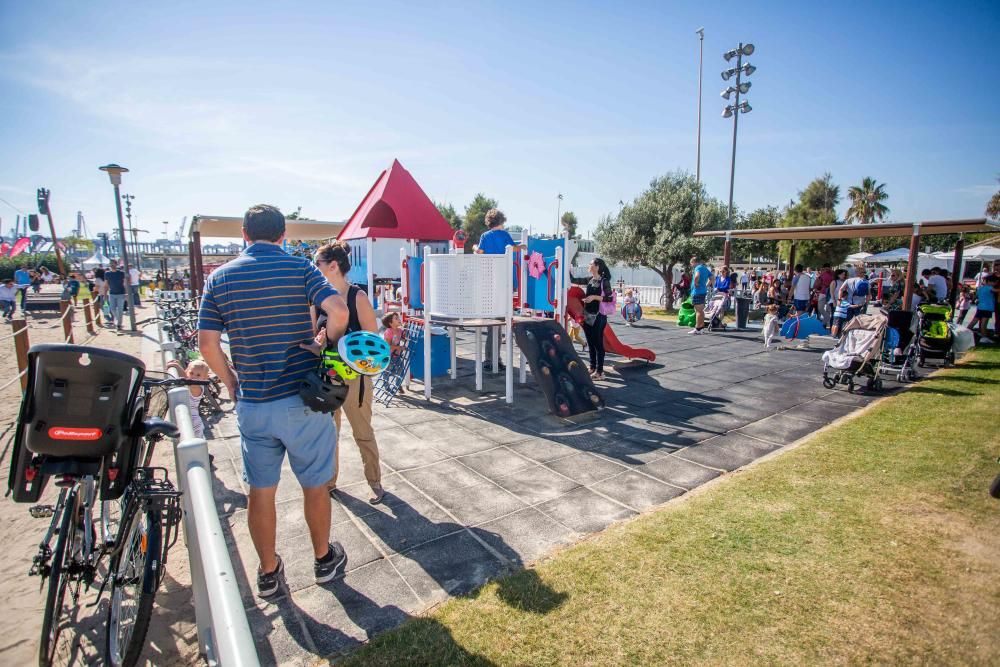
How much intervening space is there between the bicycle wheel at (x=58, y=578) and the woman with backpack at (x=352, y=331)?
1.30 meters

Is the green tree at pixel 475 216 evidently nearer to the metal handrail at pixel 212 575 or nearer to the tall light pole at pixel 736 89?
the tall light pole at pixel 736 89

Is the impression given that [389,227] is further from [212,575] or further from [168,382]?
[212,575]

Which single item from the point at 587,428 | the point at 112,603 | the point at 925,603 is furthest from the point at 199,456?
the point at 587,428

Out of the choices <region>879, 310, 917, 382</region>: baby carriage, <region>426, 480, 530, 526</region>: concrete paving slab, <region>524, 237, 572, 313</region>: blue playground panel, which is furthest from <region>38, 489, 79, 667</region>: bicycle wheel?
<region>879, 310, 917, 382</region>: baby carriage

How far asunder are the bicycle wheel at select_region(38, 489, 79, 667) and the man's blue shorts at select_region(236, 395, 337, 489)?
82cm

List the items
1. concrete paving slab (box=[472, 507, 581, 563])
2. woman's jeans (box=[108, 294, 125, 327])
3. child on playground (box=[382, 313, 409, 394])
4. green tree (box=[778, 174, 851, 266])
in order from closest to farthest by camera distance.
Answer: concrete paving slab (box=[472, 507, 581, 563]), child on playground (box=[382, 313, 409, 394]), woman's jeans (box=[108, 294, 125, 327]), green tree (box=[778, 174, 851, 266])

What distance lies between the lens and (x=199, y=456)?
1.90m

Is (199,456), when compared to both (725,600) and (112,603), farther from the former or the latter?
(725,600)

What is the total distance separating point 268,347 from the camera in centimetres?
264

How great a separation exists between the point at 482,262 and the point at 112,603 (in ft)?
18.1

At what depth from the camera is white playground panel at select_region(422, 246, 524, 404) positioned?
23.2 feet

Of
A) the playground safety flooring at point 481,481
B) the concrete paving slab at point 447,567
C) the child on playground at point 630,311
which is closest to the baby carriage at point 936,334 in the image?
the playground safety flooring at point 481,481

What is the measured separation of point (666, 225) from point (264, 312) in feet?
72.6

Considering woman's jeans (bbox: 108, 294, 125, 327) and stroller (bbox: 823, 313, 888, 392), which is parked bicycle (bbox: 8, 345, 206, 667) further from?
woman's jeans (bbox: 108, 294, 125, 327)
